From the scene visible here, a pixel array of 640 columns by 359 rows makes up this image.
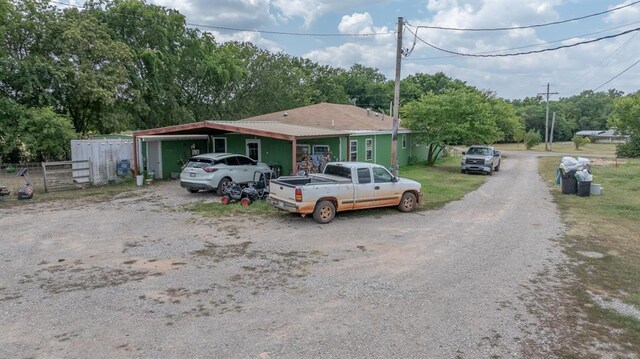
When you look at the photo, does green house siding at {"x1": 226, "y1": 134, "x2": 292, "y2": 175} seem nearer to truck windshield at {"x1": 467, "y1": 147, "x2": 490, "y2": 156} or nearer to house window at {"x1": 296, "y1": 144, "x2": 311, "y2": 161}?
house window at {"x1": 296, "y1": 144, "x2": 311, "y2": 161}

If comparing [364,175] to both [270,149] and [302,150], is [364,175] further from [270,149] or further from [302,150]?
[270,149]

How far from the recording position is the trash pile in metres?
15.9

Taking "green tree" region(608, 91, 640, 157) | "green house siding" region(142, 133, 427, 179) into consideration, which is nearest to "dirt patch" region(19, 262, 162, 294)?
"green house siding" region(142, 133, 427, 179)

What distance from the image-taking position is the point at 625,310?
5.98 meters

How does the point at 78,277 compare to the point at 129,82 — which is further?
the point at 129,82

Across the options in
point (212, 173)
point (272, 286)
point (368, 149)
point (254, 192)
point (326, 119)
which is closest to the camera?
point (272, 286)

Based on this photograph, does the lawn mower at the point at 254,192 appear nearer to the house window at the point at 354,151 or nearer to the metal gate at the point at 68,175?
the house window at the point at 354,151

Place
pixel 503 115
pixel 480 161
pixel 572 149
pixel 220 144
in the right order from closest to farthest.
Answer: pixel 220 144, pixel 480 161, pixel 503 115, pixel 572 149

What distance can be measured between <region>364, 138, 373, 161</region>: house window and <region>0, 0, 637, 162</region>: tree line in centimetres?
503

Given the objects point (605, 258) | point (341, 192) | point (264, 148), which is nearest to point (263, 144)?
point (264, 148)

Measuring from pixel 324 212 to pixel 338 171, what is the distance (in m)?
1.55

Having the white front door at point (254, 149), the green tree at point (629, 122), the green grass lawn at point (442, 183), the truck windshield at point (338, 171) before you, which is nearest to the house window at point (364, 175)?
the truck windshield at point (338, 171)

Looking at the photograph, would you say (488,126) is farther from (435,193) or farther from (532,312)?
(532,312)

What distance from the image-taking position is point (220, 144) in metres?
21.8
